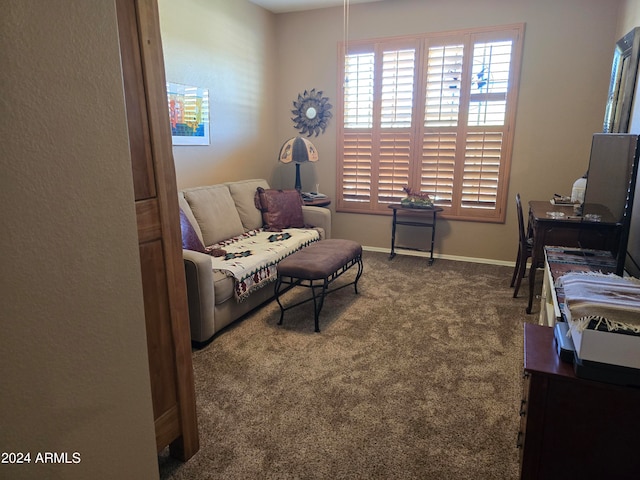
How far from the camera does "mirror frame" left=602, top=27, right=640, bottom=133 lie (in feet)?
10.1

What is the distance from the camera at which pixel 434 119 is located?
466cm

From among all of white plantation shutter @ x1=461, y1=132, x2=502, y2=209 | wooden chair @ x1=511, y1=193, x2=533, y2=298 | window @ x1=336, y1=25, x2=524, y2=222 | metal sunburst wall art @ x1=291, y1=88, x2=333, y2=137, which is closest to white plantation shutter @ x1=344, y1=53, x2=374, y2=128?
window @ x1=336, y1=25, x2=524, y2=222

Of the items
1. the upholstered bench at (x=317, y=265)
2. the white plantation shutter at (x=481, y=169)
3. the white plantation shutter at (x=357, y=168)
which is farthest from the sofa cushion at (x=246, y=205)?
the white plantation shutter at (x=481, y=169)

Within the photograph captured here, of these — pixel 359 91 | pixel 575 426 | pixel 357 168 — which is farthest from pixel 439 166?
pixel 575 426

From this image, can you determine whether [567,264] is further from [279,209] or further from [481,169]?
[279,209]

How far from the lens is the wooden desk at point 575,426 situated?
1204mm

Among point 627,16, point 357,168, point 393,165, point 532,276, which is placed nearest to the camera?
point 532,276

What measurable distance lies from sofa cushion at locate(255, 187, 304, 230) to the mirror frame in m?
2.90

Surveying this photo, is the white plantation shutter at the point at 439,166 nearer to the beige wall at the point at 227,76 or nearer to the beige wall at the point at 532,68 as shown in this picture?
the beige wall at the point at 532,68

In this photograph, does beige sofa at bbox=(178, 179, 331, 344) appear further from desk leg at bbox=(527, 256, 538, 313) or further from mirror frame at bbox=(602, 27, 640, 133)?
mirror frame at bbox=(602, 27, 640, 133)

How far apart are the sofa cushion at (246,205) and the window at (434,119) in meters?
1.37

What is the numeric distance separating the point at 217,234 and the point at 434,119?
2698mm

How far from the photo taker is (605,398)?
1.20m

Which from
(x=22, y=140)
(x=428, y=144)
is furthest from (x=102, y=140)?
(x=428, y=144)
